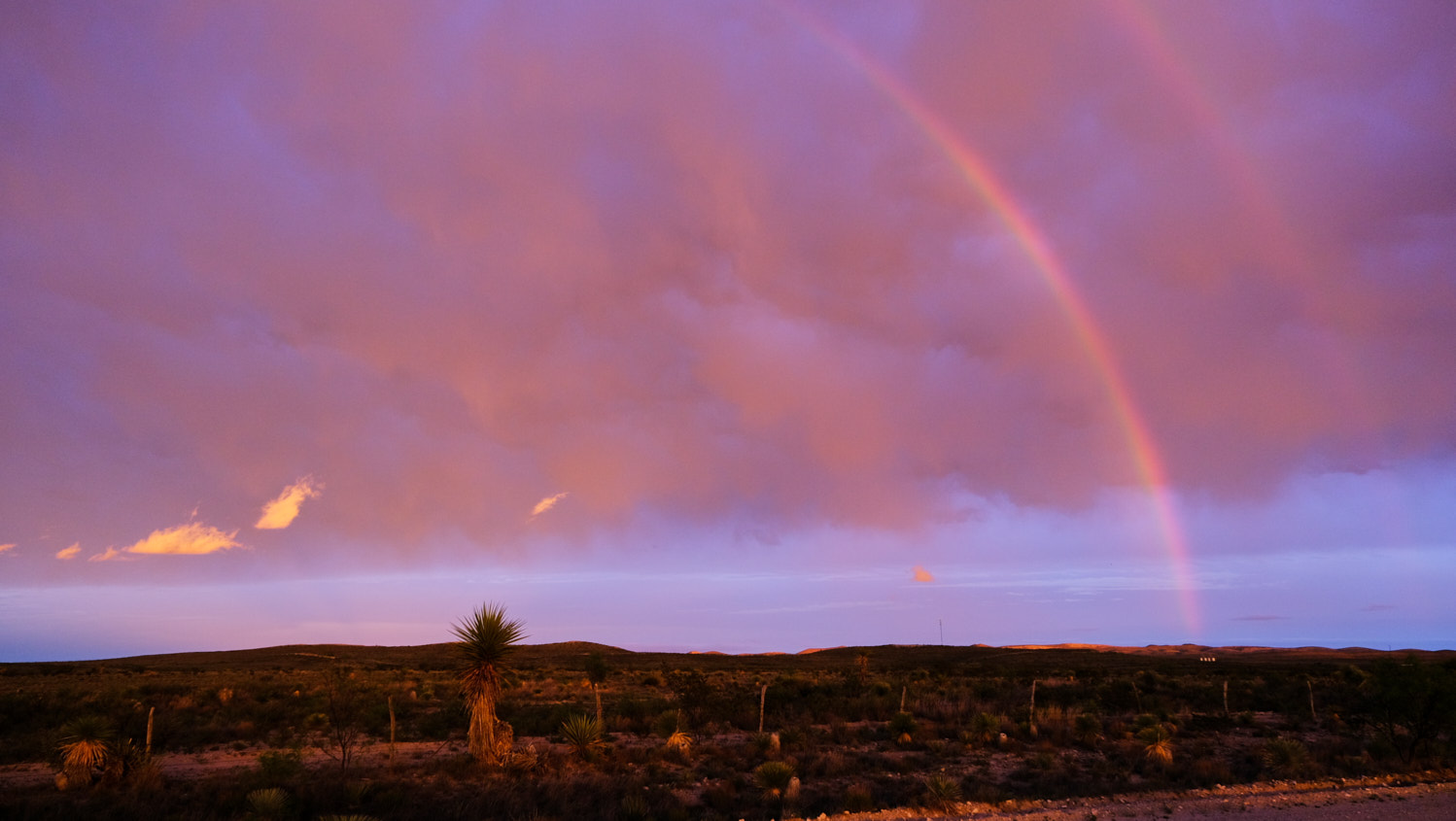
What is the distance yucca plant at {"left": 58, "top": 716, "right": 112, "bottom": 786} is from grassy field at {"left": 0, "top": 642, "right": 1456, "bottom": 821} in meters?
0.08

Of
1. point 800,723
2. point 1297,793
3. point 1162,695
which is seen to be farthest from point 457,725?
point 1162,695

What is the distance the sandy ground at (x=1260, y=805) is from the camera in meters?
12.4

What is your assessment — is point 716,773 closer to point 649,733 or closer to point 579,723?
point 579,723

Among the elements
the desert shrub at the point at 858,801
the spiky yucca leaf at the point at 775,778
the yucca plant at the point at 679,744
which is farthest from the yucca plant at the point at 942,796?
the yucca plant at the point at 679,744

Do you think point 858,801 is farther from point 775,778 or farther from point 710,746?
point 710,746

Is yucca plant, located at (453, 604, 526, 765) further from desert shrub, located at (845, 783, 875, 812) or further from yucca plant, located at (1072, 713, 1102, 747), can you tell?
yucca plant, located at (1072, 713, 1102, 747)

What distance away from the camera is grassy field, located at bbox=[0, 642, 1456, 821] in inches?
571

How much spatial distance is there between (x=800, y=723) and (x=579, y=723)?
9751mm

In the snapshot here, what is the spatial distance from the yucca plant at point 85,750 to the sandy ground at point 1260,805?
63.4 inches

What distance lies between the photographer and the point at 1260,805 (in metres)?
13.2

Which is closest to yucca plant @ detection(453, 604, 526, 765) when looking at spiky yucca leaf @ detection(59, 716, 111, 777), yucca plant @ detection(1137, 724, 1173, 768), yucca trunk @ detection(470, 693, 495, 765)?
yucca trunk @ detection(470, 693, 495, 765)

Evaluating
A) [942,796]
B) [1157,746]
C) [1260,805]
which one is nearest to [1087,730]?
[1157,746]

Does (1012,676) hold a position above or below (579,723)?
below

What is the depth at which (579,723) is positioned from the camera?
→ 19.0m
